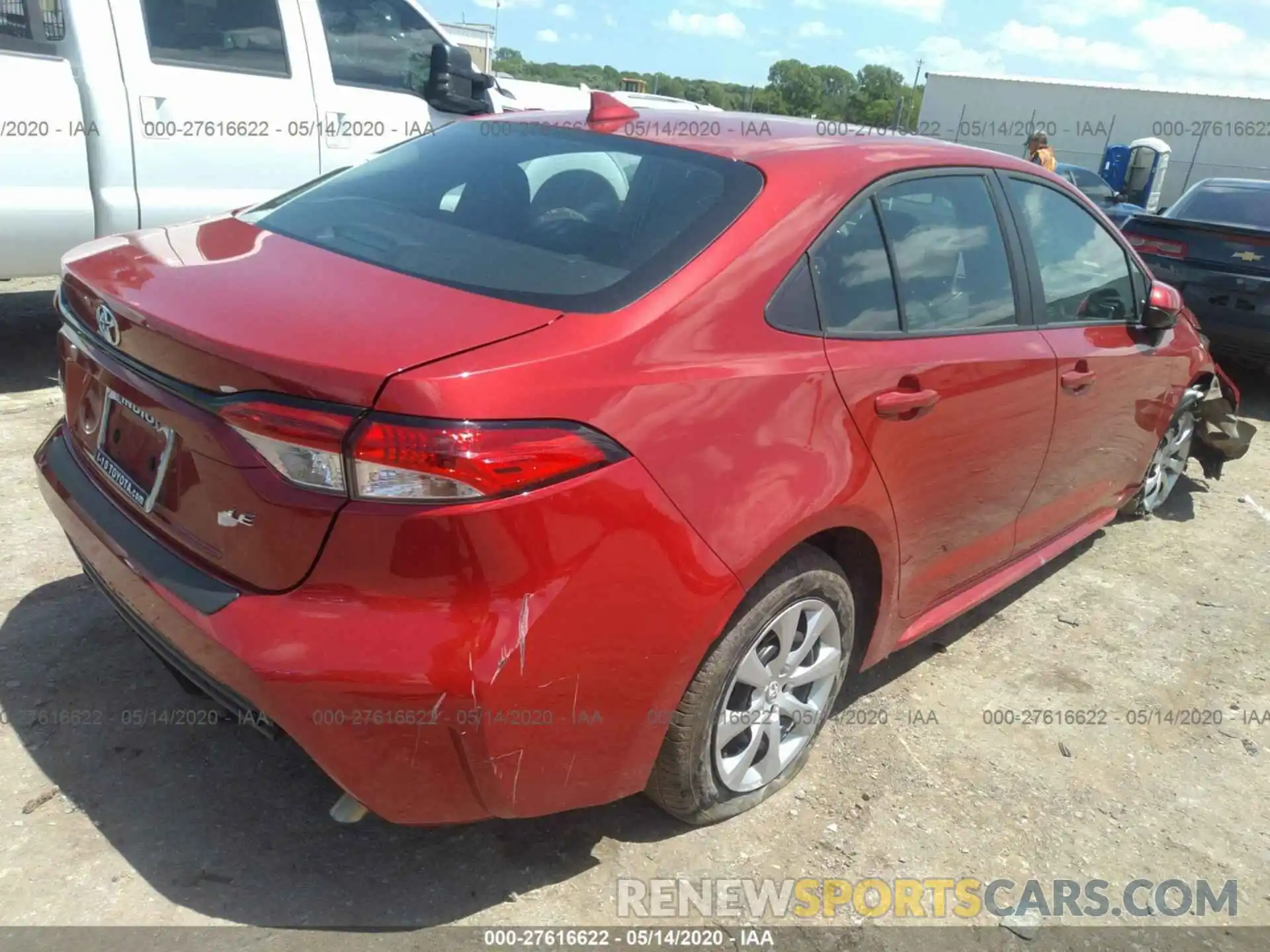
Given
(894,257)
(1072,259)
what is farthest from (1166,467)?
(894,257)

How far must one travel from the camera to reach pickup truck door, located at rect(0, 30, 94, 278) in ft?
→ 15.3

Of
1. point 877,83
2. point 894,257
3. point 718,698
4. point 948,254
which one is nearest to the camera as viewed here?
point 718,698

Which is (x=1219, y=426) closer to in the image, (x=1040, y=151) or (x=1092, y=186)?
(x=1040, y=151)

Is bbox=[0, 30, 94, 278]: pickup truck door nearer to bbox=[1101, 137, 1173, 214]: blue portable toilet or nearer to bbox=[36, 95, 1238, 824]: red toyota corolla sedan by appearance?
bbox=[36, 95, 1238, 824]: red toyota corolla sedan

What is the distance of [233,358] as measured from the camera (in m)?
1.90

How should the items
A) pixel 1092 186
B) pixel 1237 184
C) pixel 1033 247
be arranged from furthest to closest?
pixel 1092 186
pixel 1237 184
pixel 1033 247

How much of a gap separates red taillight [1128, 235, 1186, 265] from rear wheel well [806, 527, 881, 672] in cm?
589

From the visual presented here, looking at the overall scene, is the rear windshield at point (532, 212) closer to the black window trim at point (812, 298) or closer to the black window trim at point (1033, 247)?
the black window trim at point (812, 298)

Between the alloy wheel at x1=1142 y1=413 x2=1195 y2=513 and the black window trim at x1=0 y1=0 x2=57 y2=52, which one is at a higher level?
the black window trim at x1=0 y1=0 x2=57 y2=52

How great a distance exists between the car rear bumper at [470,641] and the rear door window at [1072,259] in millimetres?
1856

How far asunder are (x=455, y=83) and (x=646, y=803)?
4752mm

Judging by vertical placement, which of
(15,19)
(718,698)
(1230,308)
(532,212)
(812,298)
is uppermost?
(15,19)

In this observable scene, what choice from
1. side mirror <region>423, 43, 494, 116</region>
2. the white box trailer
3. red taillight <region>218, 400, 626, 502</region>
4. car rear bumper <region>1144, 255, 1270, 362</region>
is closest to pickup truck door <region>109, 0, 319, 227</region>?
side mirror <region>423, 43, 494, 116</region>

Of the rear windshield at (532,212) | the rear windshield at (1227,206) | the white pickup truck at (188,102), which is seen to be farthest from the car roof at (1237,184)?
the rear windshield at (532,212)
